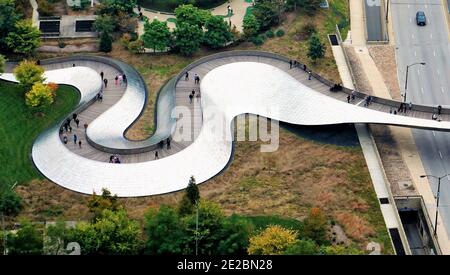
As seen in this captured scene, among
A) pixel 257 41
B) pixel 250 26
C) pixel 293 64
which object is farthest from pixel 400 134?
pixel 250 26

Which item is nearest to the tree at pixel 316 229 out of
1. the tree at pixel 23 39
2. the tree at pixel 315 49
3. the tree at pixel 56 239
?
the tree at pixel 56 239

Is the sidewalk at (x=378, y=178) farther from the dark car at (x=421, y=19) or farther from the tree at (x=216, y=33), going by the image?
the dark car at (x=421, y=19)

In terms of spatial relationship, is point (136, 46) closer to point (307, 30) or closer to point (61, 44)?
point (61, 44)

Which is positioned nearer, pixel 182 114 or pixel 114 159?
pixel 114 159

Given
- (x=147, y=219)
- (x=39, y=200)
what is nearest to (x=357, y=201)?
(x=147, y=219)

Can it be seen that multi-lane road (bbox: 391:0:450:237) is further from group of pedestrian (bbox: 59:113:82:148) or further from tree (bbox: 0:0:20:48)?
tree (bbox: 0:0:20:48)
